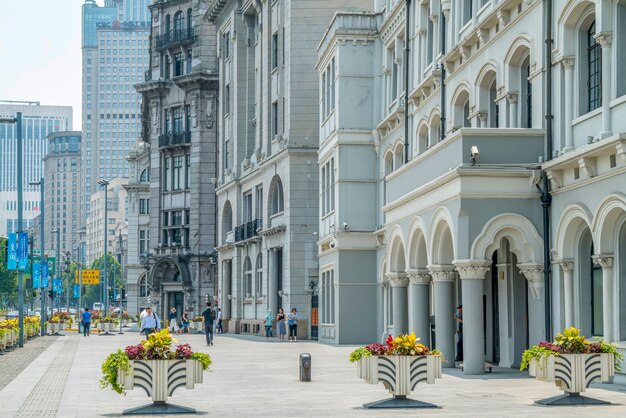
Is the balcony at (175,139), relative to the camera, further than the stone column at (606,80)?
Yes

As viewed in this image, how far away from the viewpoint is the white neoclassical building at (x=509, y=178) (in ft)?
81.6

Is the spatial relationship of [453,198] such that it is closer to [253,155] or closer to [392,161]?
[392,161]

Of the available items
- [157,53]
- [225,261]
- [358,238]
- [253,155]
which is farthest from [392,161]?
[157,53]

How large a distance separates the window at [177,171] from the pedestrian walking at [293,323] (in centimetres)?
3641

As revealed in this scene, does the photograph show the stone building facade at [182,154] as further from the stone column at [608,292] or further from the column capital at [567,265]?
the stone column at [608,292]

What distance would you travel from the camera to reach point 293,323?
5866 centimetres

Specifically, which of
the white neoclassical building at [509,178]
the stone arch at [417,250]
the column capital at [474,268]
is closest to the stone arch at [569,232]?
the white neoclassical building at [509,178]

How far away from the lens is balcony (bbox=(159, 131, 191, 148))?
92.2 meters

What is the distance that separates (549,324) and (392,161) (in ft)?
66.8

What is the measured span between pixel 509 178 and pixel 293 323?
32133 millimetres

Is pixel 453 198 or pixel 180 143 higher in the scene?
pixel 180 143

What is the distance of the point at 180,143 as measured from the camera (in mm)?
92438

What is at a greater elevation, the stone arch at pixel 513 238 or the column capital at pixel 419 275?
the stone arch at pixel 513 238

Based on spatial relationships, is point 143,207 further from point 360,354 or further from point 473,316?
point 360,354
